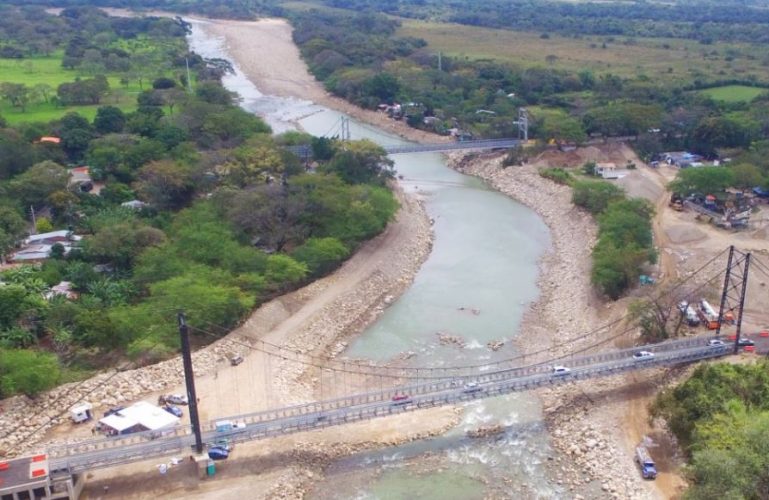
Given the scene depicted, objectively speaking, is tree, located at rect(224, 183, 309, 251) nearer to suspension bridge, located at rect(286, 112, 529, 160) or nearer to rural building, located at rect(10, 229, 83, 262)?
rural building, located at rect(10, 229, 83, 262)

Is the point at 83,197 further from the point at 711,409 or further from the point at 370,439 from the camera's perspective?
the point at 711,409

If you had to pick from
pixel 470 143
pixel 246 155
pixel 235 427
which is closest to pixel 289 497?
pixel 235 427

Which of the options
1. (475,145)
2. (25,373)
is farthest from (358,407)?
(475,145)

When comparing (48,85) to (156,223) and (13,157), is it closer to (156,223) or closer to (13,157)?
(13,157)

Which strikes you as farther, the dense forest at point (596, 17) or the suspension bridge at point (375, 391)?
the dense forest at point (596, 17)

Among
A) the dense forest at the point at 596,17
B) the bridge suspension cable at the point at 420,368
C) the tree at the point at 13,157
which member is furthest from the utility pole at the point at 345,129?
the dense forest at the point at 596,17

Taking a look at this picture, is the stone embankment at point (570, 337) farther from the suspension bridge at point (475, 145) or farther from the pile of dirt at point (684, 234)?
the pile of dirt at point (684, 234)
